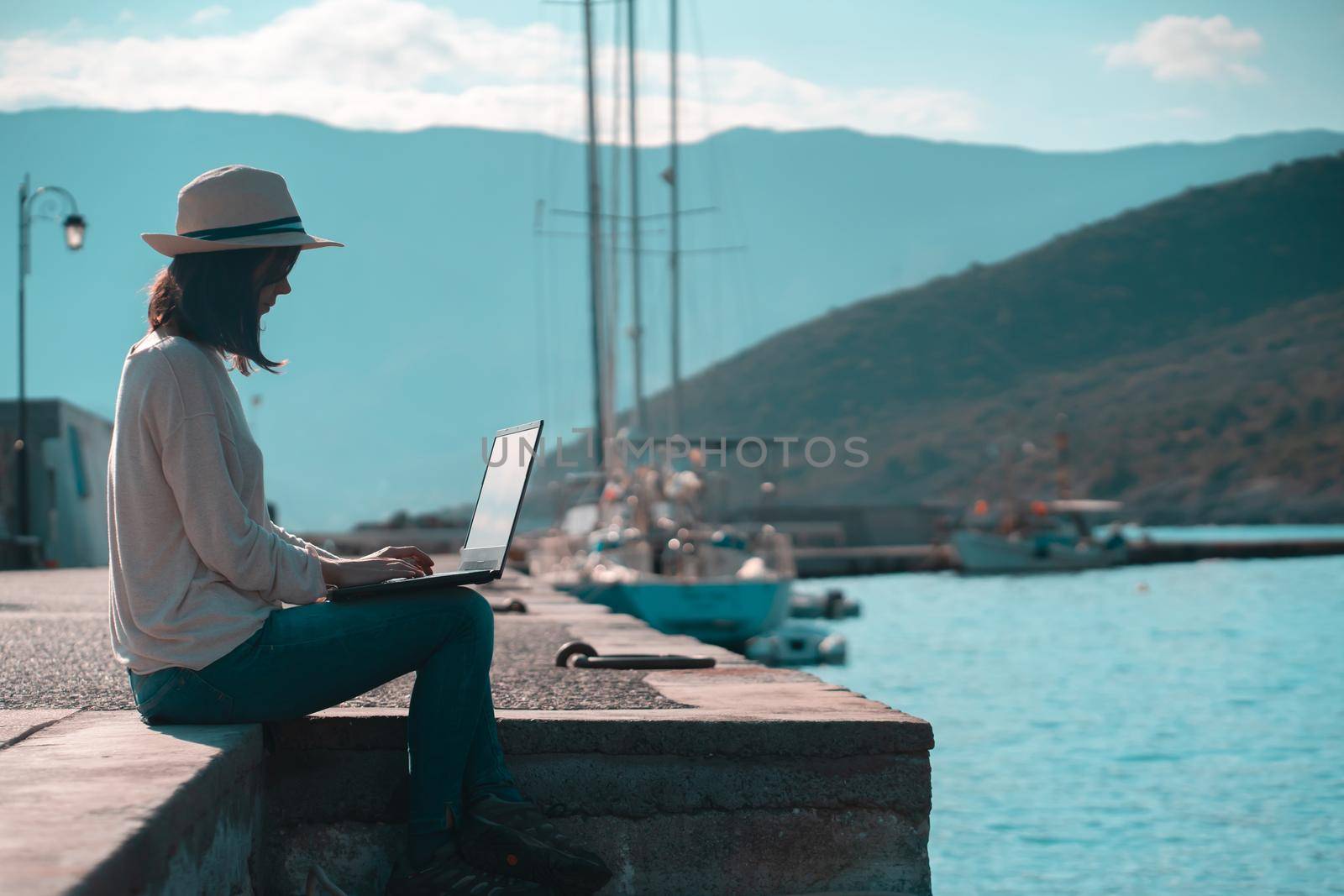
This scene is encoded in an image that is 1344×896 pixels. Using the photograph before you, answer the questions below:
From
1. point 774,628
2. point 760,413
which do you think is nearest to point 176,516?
point 774,628

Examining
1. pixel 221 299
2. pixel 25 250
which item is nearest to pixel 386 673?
pixel 221 299

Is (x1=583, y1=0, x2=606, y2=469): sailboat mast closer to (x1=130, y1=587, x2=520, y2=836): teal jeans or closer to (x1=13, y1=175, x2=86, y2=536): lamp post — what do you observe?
(x1=13, y1=175, x2=86, y2=536): lamp post

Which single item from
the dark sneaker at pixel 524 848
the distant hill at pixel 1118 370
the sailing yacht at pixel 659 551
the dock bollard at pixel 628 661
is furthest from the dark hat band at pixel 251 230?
the distant hill at pixel 1118 370

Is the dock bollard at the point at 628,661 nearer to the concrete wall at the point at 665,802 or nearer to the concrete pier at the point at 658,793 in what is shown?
the concrete pier at the point at 658,793

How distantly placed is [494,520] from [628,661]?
87.7 inches

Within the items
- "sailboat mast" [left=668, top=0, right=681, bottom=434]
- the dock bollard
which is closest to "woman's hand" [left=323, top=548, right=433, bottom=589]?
the dock bollard

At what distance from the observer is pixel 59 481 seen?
2897 centimetres

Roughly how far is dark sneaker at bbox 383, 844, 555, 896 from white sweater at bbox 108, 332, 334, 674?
68cm

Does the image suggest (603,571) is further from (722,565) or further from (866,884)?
(866,884)

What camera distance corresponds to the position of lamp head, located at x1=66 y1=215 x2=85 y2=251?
22.6 meters

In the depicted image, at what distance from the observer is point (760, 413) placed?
108 meters

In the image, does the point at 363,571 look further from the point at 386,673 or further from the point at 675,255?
the point at 675,255

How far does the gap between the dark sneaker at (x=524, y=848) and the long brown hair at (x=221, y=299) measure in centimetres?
116

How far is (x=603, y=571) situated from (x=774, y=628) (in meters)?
3.66
